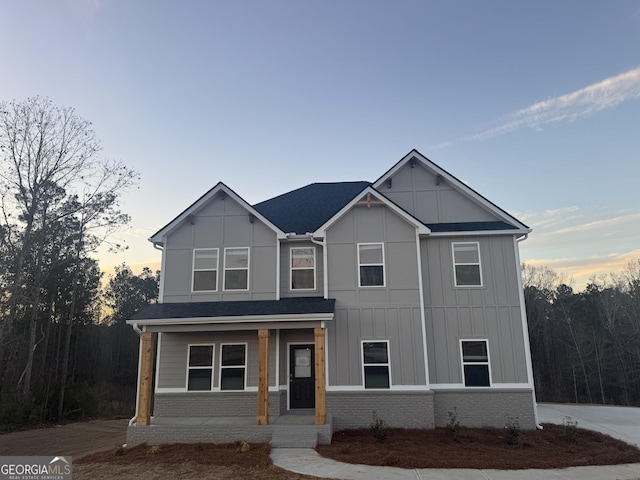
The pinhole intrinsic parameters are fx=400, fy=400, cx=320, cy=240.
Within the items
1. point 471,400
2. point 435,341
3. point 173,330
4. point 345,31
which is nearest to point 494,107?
point 345,31

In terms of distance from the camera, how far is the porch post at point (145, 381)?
11.0 m

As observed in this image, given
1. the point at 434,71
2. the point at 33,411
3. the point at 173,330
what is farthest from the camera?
the point at 33,411

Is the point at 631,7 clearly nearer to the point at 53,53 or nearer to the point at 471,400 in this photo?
the point at 471,400

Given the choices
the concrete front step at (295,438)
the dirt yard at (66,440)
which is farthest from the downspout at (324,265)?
the dirt yard at (66,440)

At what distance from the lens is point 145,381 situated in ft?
36.9

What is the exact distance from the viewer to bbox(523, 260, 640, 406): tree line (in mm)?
31406

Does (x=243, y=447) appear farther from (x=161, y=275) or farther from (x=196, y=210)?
(x=196, y=210)

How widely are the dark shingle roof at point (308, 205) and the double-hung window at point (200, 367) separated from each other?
189 inches

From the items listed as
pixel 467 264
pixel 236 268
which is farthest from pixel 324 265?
pixel 467 264

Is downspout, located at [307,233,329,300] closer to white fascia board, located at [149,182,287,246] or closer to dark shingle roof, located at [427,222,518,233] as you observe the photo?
white fascia board, located at [149,182,287,246]

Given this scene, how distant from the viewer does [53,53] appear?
1367 cm

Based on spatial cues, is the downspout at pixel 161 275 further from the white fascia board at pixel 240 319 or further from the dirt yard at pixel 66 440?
the dirt yard at pixel 66 440

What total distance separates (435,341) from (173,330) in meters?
8.11

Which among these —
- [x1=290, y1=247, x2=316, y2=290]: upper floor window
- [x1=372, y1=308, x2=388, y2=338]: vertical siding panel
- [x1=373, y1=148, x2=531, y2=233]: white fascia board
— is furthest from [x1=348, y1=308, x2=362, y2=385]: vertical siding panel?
[x1=373, y1=148, x2=531, y2=233]: white fascia board
